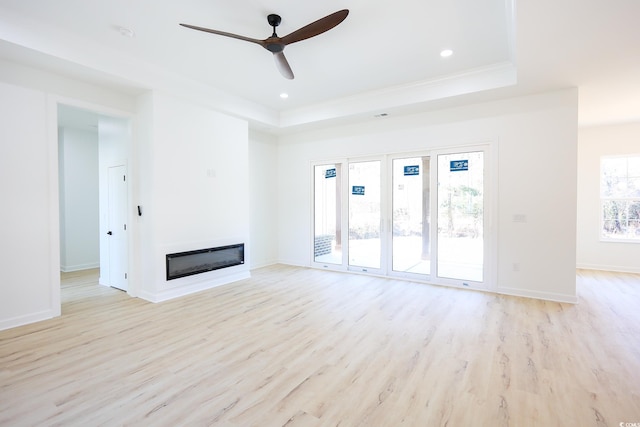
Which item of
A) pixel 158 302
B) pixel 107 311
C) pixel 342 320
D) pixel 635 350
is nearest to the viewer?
pixel 635 350

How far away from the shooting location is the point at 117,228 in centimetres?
487

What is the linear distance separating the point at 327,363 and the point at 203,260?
3.09 m

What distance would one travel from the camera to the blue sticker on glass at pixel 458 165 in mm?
4980

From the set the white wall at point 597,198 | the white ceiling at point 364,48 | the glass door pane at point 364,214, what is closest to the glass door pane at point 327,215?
the glass door pane at point 364,214

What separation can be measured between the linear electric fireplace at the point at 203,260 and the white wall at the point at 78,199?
366 centimetres

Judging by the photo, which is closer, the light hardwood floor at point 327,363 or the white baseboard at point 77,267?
the light hardwood floor at point 327,363

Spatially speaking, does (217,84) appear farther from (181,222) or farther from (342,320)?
(342,320)

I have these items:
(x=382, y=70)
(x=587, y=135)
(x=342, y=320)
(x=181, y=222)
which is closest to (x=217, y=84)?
(x=181, y=222)

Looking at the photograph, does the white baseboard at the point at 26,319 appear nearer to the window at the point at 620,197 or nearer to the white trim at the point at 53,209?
the white trim at the point at 53,209

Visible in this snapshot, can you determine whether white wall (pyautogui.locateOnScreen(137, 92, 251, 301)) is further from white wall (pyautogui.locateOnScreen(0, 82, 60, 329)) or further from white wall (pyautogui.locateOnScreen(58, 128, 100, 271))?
white wall (pyautogui.locateOnScreen(58, 128, 100, 271))

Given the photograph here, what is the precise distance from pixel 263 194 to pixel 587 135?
715 cm

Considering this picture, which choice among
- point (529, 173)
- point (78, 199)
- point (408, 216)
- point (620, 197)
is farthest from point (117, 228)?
point (620, 197)

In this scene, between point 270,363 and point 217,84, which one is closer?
point 270,363

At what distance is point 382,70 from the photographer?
428 centimetres
